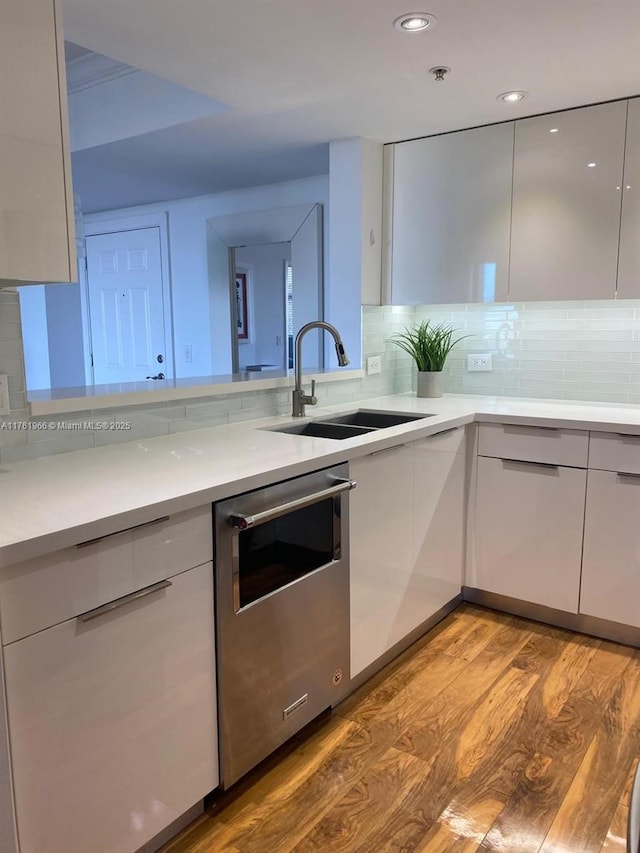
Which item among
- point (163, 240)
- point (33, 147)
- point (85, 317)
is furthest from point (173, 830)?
point (85, 317)

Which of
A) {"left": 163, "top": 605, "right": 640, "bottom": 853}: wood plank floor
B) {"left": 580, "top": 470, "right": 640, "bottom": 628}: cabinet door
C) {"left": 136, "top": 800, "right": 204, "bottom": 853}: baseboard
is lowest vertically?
{"left": 163, "top": 605, "right": 640, "bottom": 853}: wood plank floor

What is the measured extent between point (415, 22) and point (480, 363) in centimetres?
182

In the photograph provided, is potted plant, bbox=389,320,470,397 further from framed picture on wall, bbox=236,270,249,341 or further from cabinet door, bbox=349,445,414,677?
framed picture on wall, bbox=236,270,249,341

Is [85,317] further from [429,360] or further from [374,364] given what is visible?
[429,360]

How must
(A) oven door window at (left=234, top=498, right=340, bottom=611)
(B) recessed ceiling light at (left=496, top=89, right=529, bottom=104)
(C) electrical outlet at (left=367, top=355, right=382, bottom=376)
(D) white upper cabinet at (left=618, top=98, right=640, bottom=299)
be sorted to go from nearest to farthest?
(A) oven door window at (left=234, top=498, right=340, bottom=611) < (B) recessed ceiling light at (left=496, top=89, right=529, bottom=104) < (D) white upper cabinet at (left=618, top=98, right=640, bottom=299) < (C) electrical outlet at (left=367, top=355, right=382, bottom=376)

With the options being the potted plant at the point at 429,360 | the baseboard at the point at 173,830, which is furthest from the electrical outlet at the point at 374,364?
the baseboard at the point at 173,830

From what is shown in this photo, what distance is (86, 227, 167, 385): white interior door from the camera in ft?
15.6

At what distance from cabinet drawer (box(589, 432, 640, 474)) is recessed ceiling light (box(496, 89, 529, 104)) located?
1.33 meters

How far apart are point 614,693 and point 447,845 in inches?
38.1

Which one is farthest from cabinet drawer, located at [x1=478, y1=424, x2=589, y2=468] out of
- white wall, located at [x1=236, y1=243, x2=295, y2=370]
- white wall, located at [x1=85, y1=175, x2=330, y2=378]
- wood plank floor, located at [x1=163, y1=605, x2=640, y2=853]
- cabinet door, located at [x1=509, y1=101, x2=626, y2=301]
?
white wall, located at [x1=85, y1=175, x2=330, y2=378]

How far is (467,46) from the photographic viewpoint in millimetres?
1970

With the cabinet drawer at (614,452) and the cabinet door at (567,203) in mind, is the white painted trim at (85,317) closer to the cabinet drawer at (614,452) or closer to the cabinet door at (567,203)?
the cabinet door at (567,203)

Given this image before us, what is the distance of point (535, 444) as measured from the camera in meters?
2.60

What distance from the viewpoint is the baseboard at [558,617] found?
8.35ft
